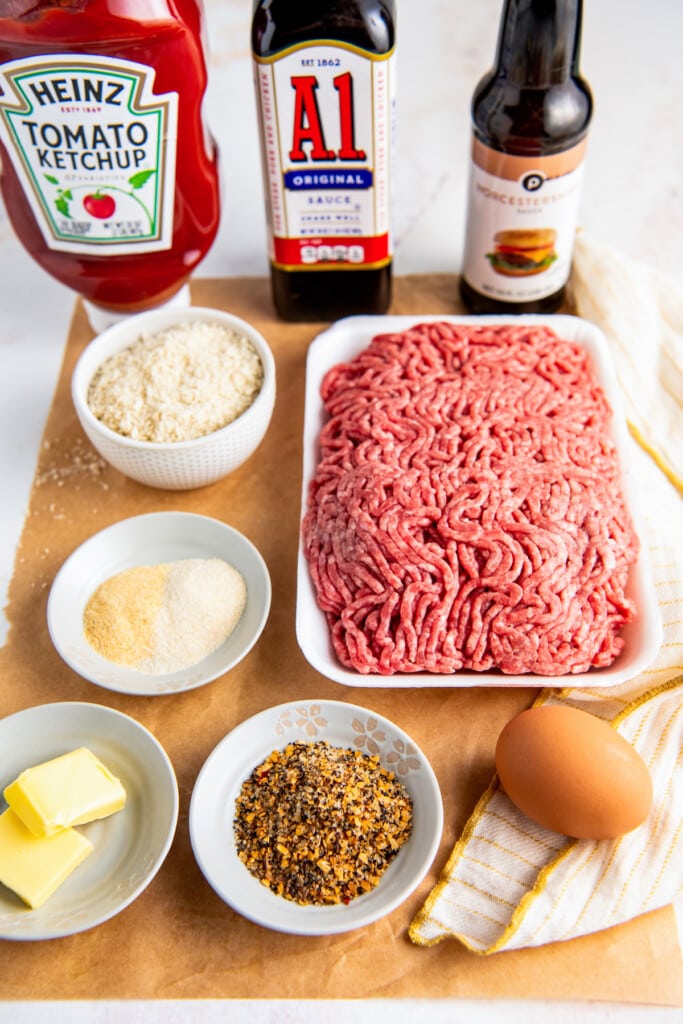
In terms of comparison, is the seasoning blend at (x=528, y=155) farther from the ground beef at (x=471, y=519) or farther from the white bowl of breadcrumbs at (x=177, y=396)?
the white bowl of breadcrumbs at (x=177, y=396)

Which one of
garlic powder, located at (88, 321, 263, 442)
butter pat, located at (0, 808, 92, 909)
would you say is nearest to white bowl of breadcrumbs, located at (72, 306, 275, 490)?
garlic powder, located at (88, 321, 263, 442)

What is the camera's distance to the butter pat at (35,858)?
3.58 ft

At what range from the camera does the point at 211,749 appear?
1277mm

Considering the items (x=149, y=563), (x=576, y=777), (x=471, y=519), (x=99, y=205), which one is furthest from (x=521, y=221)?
(x=576, y=777)

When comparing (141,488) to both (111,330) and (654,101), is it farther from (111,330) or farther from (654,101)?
(654,101)

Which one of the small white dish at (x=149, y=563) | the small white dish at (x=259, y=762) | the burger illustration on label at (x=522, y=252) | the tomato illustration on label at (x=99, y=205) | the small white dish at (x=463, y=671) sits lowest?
the small white dish at (x=259, y=762)

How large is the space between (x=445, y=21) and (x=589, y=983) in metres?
2.31

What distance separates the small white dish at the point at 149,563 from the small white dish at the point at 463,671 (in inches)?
3.2

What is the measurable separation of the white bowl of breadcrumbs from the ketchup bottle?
15 cm

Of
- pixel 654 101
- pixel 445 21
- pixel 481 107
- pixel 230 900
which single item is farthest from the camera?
pixel 445 21

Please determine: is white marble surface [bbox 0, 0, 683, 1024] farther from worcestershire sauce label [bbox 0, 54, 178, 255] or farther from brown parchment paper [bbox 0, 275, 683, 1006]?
worcestershire sauce label [bbox 0, 54, 178, 255]

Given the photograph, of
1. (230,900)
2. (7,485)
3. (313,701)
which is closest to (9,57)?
(7,485)

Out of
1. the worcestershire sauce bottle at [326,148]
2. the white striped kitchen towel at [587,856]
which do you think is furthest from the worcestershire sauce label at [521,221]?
the white striped kitchen towel at [587,856]

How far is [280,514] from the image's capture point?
1542 millimetres
